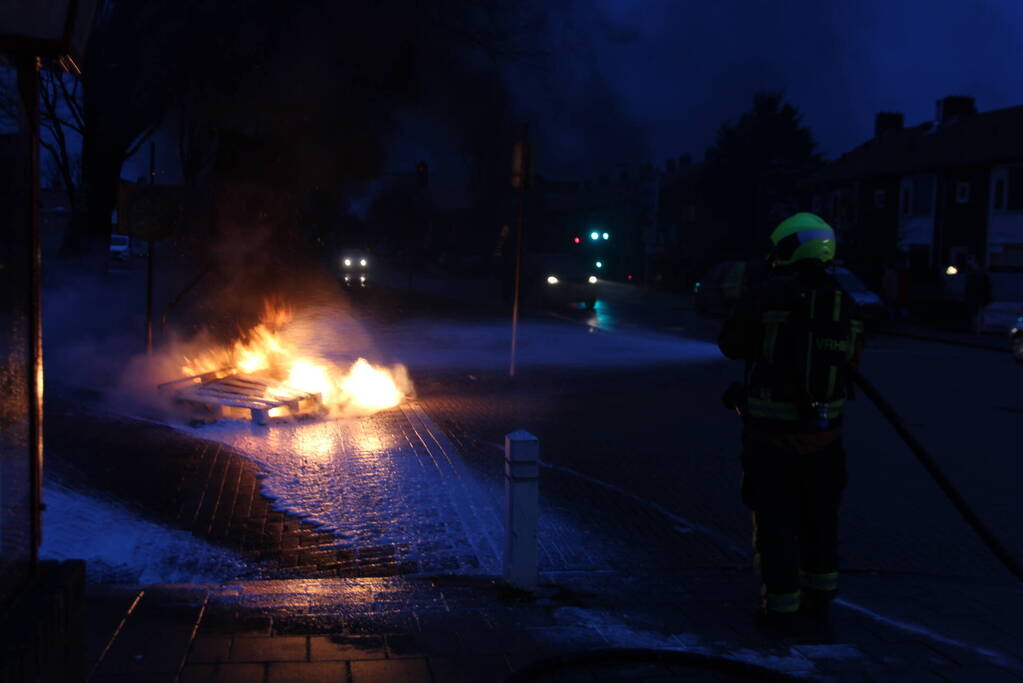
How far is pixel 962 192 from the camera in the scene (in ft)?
124

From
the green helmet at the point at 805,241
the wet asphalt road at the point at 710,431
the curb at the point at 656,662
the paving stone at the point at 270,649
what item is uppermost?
the green helmet at the point at 805,241

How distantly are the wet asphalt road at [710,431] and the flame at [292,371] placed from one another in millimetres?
673

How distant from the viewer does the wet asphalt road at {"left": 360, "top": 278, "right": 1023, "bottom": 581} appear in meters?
6.33

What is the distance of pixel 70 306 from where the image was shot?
40.0 ft

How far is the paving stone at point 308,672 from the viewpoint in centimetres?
367

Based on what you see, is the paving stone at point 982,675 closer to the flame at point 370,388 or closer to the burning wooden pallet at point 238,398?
the burning wooden pallet at point 238,398

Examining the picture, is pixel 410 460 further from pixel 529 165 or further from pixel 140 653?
pixel 529 165

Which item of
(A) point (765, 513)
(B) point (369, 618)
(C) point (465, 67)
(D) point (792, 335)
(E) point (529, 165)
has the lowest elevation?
(B) point (369, 618)

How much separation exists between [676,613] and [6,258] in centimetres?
322

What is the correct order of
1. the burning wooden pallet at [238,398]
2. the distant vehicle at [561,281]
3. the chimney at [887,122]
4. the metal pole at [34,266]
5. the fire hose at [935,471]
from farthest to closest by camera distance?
1. the chimney at [887,122]
2. the distant vehicle at [561,281]
3. the burning wooden pallet at [238,398]
4. the fire hose at [935,471]
5. the metal pole at [34,266]

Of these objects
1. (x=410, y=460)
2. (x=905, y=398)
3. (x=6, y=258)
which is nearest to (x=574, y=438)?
(x=410, y=460)

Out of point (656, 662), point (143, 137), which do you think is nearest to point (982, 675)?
point (656, 662)

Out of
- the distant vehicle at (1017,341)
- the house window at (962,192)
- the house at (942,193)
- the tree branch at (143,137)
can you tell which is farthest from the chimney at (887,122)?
the tree branch at (143,137)

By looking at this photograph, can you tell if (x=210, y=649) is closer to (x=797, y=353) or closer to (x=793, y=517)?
(x=793, y=517)
